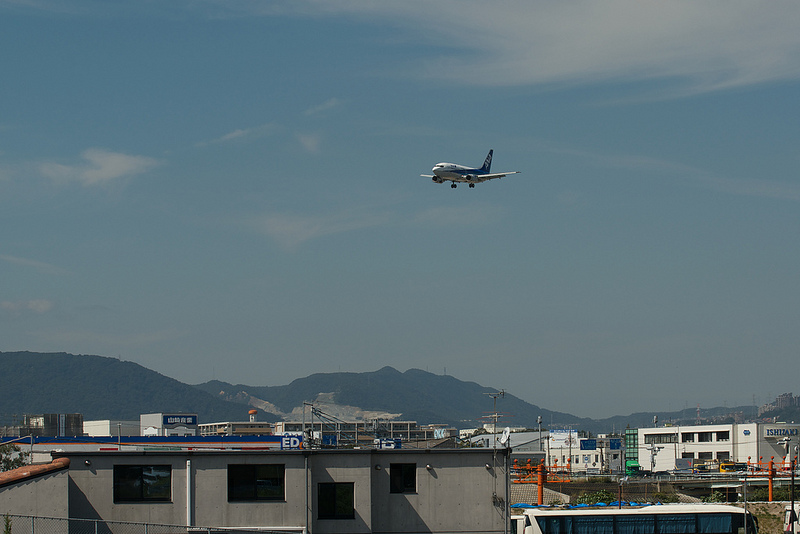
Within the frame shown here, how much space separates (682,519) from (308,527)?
21.2 meters

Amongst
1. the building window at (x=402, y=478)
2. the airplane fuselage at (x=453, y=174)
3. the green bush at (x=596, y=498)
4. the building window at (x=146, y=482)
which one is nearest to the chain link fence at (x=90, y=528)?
the building window at (x=146, y=482)

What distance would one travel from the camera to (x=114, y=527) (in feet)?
120

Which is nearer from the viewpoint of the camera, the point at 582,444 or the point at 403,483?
the point at 403,483

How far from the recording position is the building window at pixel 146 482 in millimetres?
38844

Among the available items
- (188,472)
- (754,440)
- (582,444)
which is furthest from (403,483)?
(582,444)

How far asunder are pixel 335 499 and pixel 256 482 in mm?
3355

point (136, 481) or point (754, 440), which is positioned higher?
→ point (136, 481)

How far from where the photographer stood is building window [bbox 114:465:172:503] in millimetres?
38844

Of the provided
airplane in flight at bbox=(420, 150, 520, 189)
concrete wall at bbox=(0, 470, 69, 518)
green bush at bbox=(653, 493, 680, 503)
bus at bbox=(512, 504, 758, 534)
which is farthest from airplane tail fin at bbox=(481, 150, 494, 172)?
concrete wall at bbox=(0, 470, 69, 518)

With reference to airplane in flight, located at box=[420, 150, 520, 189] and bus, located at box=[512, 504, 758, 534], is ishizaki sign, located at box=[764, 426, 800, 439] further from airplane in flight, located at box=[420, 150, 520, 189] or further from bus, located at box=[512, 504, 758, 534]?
bus, located at box=[512, 504, 758, 534]

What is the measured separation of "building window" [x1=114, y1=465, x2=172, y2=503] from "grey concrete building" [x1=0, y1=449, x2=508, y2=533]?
0.13 ft

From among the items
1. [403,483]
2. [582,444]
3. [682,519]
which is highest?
[403,483]

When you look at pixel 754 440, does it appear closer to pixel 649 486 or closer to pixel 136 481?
pixel 649 486

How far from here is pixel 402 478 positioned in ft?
133
